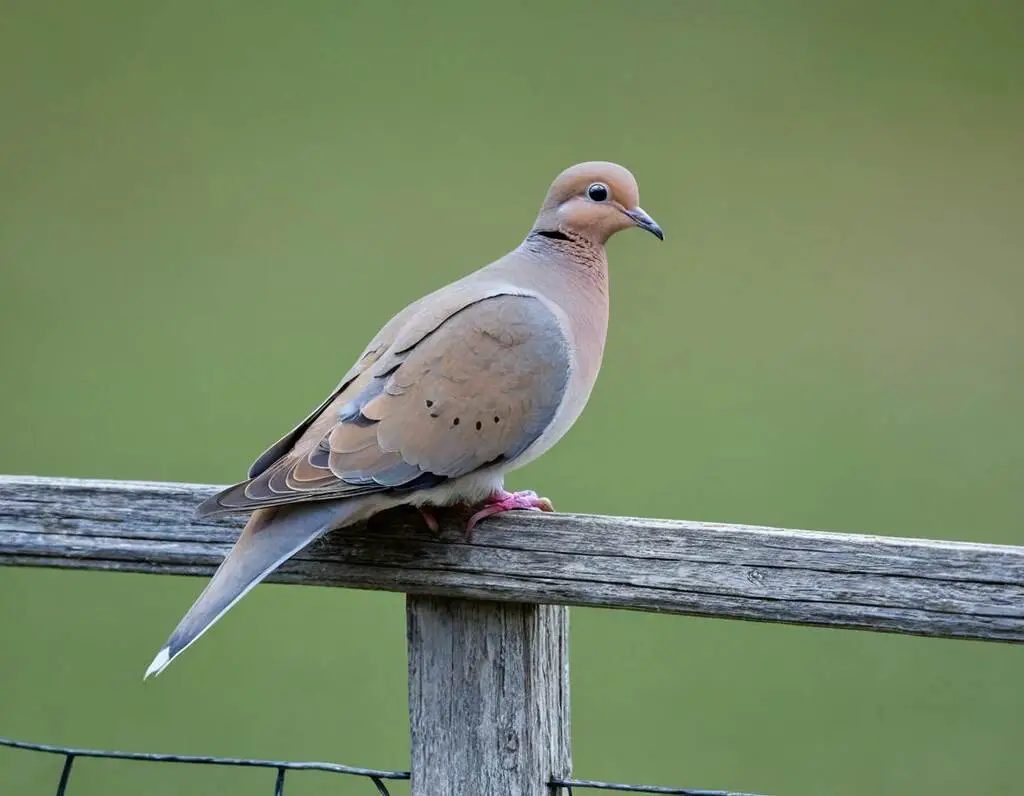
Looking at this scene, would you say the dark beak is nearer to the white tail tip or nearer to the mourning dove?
the mourning dove

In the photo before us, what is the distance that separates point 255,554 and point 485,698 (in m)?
0.30

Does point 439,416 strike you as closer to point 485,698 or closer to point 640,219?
point 485,698

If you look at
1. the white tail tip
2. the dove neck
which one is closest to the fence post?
the white tail tip

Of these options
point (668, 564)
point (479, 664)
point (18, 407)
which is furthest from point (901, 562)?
point (18, 407)

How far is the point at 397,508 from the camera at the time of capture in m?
1.88

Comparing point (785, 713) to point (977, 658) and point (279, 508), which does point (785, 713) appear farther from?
point (279, 508)

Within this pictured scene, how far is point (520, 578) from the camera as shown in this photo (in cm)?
165

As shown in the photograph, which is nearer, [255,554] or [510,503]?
[255,554]

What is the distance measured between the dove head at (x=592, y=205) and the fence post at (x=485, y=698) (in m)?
0.71

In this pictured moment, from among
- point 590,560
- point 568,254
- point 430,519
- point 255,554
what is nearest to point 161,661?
point 255,554

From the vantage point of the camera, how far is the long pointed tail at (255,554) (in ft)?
5.38

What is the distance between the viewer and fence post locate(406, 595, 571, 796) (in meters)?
1.66

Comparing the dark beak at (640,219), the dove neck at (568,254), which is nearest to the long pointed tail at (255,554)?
the dove neck at (568,254)

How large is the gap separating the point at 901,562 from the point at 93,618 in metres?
3.92
